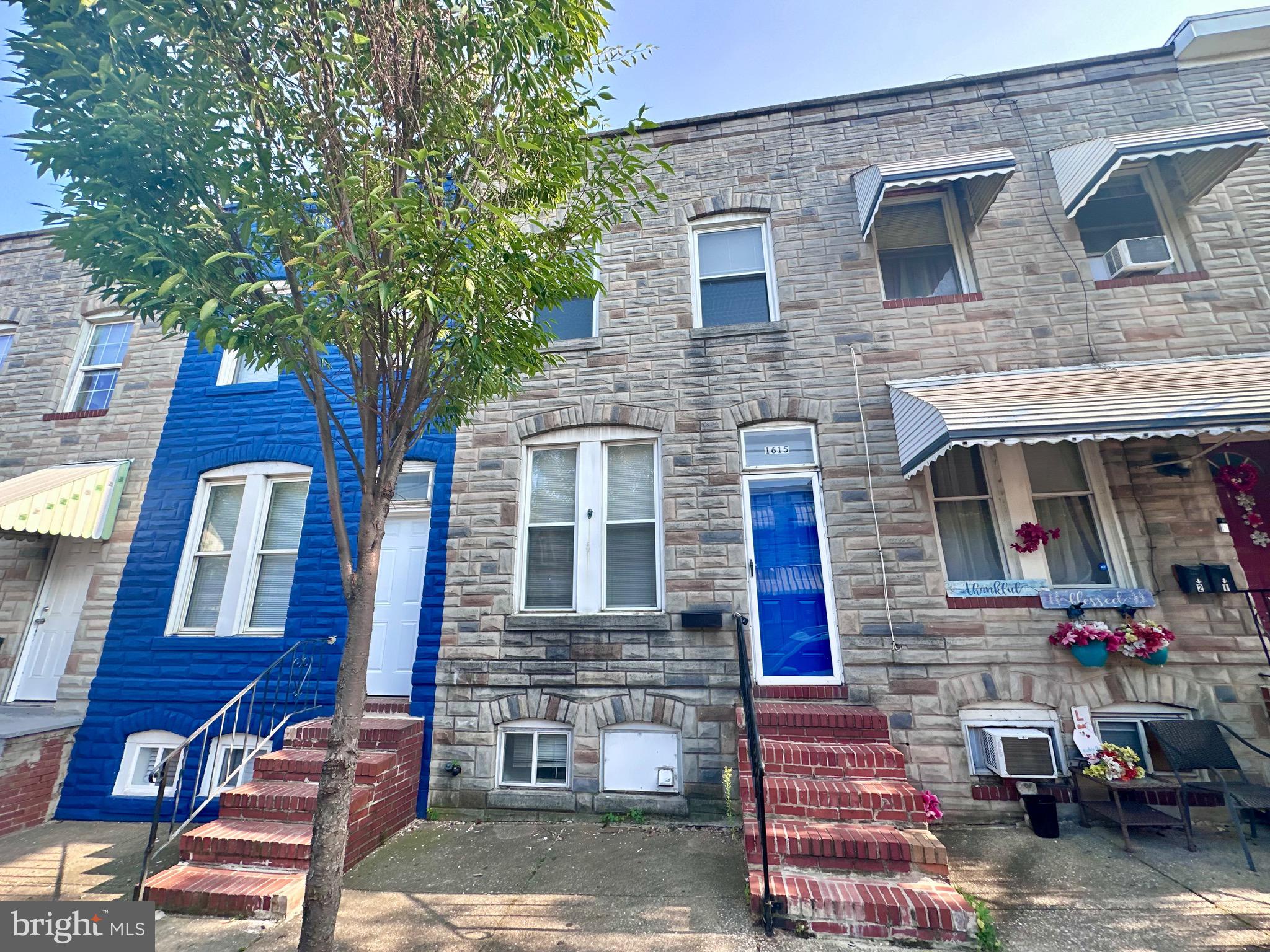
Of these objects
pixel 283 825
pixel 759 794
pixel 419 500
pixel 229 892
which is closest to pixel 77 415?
pixel 419 500

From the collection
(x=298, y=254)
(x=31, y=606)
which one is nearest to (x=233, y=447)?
(x=31, y=606)

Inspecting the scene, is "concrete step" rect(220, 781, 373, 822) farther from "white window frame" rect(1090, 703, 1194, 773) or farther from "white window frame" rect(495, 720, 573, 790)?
"white window frame" rect(1090, 703, 1194, 773)

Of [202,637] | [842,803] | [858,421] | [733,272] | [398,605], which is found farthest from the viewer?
[733,272]

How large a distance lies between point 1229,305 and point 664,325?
220 inches

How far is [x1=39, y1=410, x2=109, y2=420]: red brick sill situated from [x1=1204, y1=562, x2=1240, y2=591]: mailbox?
40.3 feet

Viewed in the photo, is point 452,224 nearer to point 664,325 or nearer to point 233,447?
point 664,325

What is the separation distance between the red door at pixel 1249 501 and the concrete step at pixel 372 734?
7650 millimetres

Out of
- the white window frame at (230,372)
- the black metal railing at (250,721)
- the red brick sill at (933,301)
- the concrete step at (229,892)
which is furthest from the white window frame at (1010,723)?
the white window frame at (230,372)

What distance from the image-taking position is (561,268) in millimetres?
3746

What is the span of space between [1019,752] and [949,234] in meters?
5.34

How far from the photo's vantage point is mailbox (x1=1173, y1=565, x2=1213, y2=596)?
15.7 feet

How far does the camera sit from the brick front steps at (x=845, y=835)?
309 centimetres

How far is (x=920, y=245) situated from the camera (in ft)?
20.8

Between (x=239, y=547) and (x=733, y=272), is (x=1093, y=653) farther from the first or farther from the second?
(x=239, y=547)
